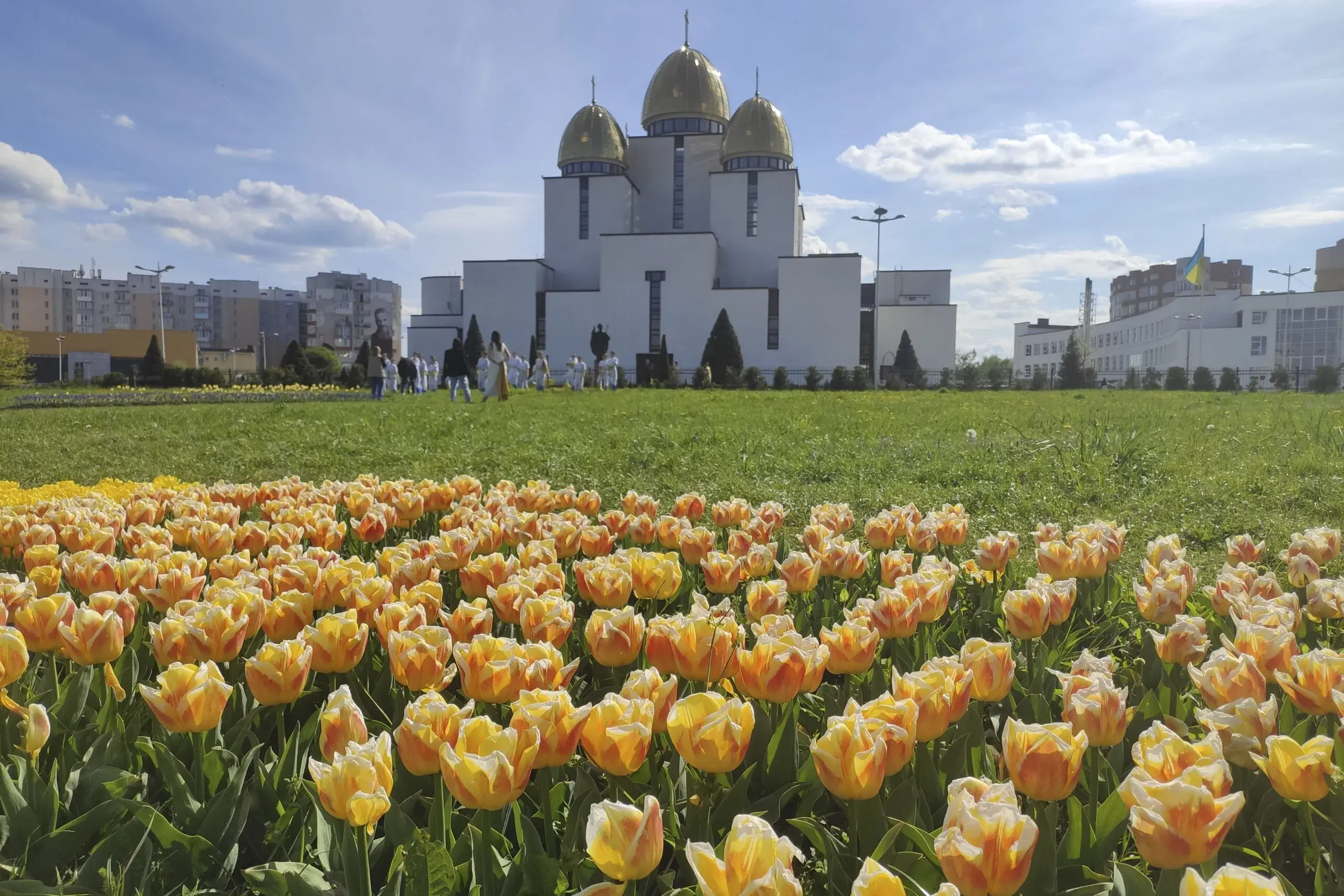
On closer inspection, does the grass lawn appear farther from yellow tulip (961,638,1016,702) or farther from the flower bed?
yellow tulip (961,638,1016,702)

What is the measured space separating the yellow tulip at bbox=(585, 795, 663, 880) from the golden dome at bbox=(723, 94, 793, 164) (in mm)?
56934

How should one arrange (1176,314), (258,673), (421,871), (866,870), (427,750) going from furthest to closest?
(1176,314) < (258,673) < (427,750) < (421,871) < (866,870)

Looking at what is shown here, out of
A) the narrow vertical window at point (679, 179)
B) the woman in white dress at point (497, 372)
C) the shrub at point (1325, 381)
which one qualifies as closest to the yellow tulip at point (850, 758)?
the woman in white dress at point (497, 372)

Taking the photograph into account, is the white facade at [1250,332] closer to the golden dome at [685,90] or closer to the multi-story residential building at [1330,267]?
the multi-story residential building at [1330,267]

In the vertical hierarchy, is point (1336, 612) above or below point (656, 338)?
below

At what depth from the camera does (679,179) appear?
58.3 metres

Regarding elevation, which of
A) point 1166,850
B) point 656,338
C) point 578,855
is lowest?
point 578,855

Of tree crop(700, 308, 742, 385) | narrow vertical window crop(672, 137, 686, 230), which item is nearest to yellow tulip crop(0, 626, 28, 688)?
tree crop(700, 308, 742, 385)

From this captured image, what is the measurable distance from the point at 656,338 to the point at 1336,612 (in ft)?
167

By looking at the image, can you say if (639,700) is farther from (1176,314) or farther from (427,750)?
(1176,314)

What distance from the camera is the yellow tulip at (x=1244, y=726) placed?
5.49ft

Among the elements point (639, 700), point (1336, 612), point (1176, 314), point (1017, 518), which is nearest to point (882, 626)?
point (639, 700)

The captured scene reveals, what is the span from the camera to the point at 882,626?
2.30 meters

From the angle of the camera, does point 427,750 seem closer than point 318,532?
Yes
